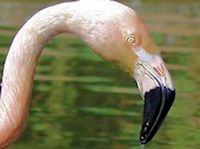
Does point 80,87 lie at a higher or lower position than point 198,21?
higher

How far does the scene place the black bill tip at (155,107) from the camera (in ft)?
11.6

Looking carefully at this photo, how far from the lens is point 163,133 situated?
779cm

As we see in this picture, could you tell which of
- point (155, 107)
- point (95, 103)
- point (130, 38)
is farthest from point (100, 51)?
point (95, 103)

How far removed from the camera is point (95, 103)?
8852 millimetres

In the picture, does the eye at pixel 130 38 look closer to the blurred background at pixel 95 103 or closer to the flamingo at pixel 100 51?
the flamingo at pixel 100 51

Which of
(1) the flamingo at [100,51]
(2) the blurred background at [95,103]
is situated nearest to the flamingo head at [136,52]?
(1) the flamingo at [100,51]

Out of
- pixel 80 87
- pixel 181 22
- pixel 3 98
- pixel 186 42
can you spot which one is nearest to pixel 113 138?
pixel 80 87

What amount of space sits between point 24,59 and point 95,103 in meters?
5.18

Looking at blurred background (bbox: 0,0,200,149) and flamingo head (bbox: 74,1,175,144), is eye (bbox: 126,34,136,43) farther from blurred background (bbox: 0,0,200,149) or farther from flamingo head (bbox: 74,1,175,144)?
blurred background (bbox: 0,0,200,149)

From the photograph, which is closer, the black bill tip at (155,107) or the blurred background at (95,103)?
the black bill tip at (155,107)

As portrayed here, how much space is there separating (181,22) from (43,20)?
1346 cm

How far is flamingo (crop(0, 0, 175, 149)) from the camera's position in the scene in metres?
3.57

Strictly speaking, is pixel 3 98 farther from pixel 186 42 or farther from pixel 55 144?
pixel 186 42

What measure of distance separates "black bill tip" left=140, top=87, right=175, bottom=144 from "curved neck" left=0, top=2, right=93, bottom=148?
0.34 metres
